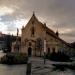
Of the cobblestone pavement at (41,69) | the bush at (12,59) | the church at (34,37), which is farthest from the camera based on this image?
the church at (34,37)

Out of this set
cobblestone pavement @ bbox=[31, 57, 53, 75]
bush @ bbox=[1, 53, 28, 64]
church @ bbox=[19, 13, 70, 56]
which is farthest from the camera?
church @ bbox=[19, 13, 70, 56]

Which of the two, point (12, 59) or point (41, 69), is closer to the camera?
point (41, 69)

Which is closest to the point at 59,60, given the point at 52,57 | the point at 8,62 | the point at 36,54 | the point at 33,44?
the point at 52,57

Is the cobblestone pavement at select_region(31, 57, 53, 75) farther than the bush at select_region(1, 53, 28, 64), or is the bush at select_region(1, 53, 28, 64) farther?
the bush at select_region(1, 53, 28, 64)

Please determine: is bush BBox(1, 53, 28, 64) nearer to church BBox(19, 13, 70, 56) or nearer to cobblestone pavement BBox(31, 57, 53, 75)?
cobblestone pavement BBox(31, 57, 53, 75)

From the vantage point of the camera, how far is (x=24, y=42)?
20.4 meters

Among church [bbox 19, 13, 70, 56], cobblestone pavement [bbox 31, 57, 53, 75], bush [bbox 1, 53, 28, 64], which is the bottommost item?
cobblestone pavement [bbox 31, 57, 53, 75]

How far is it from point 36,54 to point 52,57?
21.3 feet

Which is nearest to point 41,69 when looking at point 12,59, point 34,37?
point 12,59

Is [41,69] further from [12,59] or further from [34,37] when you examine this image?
[34,37]

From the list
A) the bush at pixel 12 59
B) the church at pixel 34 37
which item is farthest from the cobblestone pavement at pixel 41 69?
the church at pixel 34 37

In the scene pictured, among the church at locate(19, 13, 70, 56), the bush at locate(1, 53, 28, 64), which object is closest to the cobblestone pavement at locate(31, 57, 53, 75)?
the bush at locate(1, 53, 28, 64)

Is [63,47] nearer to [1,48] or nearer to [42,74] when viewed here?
[1,48]

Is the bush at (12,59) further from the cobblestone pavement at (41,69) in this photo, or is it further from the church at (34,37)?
the church at (34,37)
